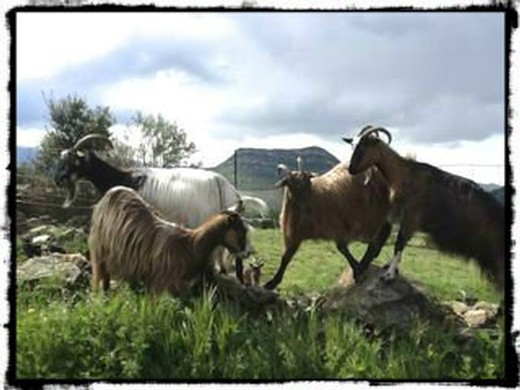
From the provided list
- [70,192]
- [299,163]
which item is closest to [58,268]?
[70,192]

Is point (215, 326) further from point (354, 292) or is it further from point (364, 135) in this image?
point (364, 135)

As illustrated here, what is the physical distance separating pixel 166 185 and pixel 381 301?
1344mm

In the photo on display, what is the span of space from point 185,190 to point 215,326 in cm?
78

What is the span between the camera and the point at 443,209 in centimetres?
466

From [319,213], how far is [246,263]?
0.49 metres

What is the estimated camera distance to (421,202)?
466 cm

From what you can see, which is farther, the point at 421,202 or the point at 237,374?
the point at 421,202

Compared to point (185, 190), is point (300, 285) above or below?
below

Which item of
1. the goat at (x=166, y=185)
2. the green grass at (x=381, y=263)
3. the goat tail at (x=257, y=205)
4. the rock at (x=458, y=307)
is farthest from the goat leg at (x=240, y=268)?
the rock at (x=458, y=307)

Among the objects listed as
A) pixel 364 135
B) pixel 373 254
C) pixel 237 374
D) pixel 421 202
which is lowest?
pixel 237 374

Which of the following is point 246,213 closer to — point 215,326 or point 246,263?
point 246,263

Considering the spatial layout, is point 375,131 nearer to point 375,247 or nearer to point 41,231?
point 375,247


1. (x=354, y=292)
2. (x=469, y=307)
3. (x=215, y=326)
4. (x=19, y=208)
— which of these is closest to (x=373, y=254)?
(x=354, y=292)

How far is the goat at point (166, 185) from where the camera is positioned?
4625 millimetres
